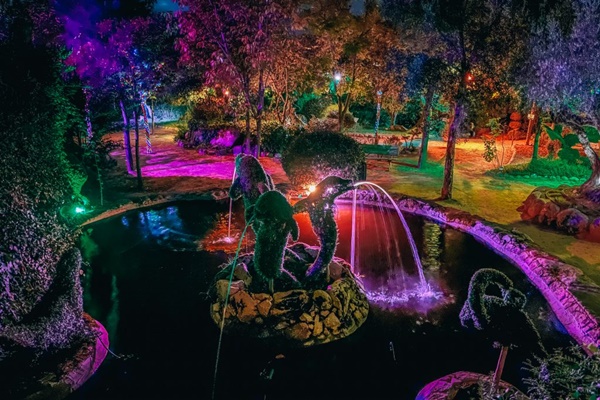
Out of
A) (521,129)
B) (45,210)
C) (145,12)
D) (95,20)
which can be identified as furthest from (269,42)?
(521,129)

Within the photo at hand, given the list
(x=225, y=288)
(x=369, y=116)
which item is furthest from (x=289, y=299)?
(x=369, y=116)

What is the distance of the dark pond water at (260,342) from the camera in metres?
5.98

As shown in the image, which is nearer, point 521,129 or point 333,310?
point 333,310

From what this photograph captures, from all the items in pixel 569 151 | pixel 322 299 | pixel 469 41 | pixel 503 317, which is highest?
pixel 469 41

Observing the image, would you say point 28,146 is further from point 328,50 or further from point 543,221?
point 328,50

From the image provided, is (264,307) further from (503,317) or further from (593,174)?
(593,174)

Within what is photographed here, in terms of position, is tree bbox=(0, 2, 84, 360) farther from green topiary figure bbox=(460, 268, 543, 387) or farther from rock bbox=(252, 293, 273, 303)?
green topiary figure bbox=(460, 268, 543, 387)

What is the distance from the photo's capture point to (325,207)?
7176 mm

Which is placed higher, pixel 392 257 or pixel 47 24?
pixel 47 24

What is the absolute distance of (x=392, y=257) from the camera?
10094 millimetres

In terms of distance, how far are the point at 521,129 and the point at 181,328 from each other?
31458mm

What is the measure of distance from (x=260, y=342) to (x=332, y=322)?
124 cm

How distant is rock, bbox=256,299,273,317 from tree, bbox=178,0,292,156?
9752mm

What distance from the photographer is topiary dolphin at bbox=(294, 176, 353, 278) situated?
713cm
